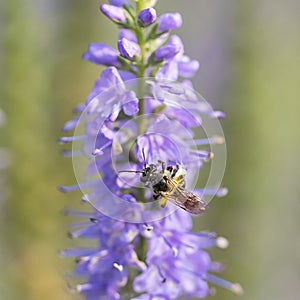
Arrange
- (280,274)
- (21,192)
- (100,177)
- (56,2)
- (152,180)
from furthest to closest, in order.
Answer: (280,274), (56,2), (21,192), (100,177), (152,180)

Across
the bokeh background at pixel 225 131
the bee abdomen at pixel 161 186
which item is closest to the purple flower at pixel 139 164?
the bee abdomen at pixel 161 186

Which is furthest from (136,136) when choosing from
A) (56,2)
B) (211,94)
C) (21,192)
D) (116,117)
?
(211,94)

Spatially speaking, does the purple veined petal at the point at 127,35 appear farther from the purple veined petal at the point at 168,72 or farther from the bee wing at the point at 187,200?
the bee wing at the point at 187,200

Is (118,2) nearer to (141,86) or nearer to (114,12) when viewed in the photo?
(114,12)

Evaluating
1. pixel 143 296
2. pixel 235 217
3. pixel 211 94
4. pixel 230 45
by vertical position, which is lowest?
pixel 235 217

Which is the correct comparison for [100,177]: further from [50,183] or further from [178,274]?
[50,183]

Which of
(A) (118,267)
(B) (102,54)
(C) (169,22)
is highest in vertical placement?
(C) (169,22)

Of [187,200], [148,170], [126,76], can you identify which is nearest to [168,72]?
[126,76]
